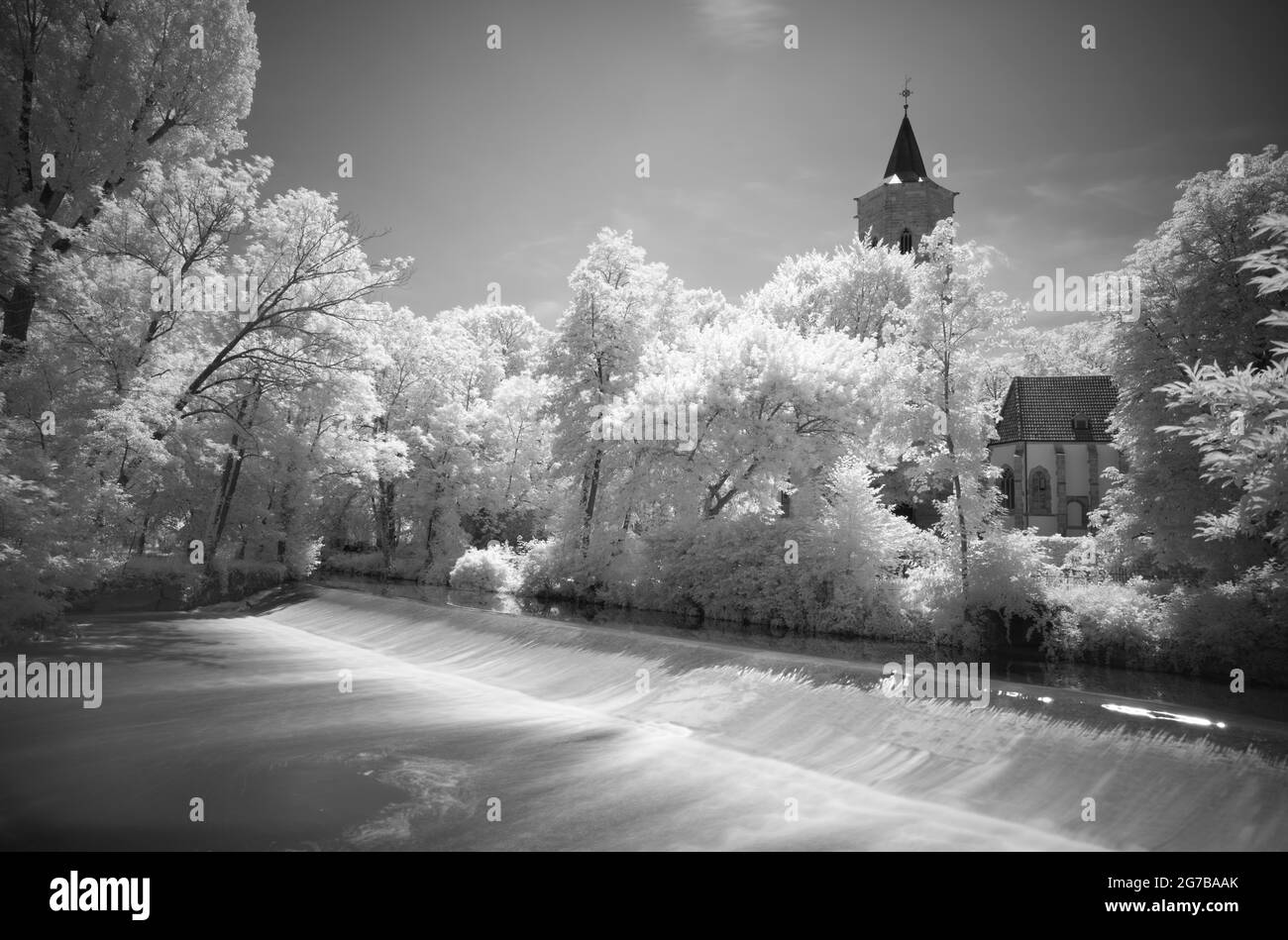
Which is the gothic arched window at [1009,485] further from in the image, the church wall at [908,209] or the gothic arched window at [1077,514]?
the church wall at [908,209]

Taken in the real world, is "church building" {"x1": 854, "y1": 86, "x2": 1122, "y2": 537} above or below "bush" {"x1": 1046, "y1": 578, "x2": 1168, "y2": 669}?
above

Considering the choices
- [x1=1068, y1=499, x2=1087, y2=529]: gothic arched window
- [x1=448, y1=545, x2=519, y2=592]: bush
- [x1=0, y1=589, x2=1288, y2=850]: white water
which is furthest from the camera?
[x1=1068, y1=499, x2=1087, y2=529]: gothic arched window

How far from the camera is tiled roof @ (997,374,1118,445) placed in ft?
144

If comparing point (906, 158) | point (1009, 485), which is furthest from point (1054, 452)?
point (906, 158)

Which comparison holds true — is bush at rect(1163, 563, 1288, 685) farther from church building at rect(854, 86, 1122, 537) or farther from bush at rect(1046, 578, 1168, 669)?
church building at rect(854, 86, 1122, 537)

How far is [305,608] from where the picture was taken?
68.1 ft

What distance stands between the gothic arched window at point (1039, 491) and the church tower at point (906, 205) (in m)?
22.9

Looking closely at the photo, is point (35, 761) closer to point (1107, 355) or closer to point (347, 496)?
point (1107, 355)

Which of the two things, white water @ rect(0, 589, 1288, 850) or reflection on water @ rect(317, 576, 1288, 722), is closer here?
white water @ rect(0, 589, 1288, 850)

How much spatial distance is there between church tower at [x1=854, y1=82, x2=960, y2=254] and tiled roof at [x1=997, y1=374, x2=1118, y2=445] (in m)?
17.4

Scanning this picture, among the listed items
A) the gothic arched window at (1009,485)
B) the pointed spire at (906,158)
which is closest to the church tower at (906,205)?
the pointed spire at (906,158)

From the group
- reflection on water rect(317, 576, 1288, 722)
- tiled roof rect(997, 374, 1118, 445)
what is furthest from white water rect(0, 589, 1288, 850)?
tiled roof rect(997, 374, 1118, 445)

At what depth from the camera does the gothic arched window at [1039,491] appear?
4347 centimetres

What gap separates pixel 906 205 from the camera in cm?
5806
